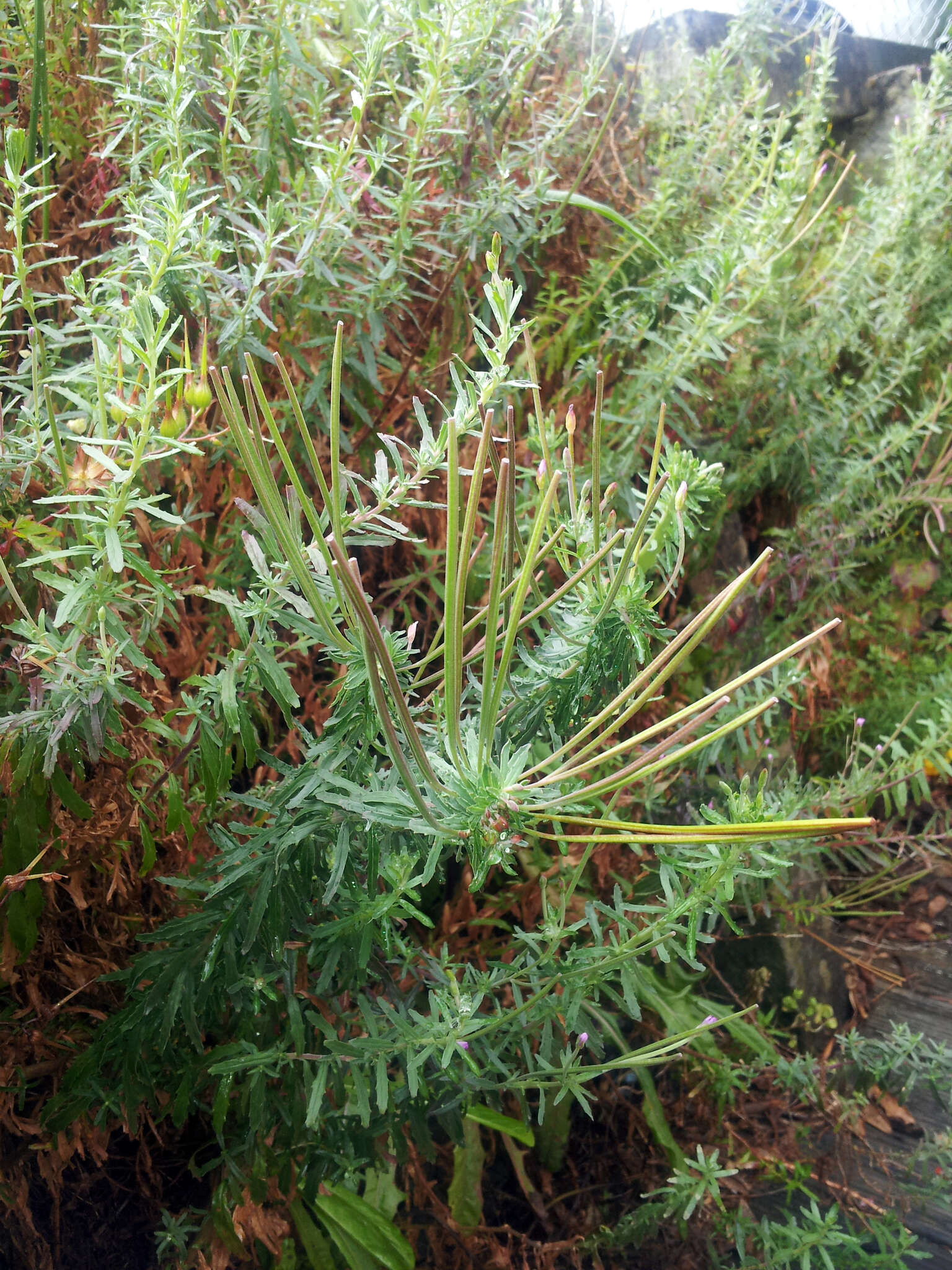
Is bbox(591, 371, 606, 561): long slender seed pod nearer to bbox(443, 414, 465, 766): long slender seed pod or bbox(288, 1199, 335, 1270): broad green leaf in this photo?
bbox(443, 414, 465, 766): long slender seed pod

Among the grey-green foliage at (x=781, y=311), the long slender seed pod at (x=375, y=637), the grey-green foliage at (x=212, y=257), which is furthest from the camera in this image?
the grey-green foliage at (x=781, y=311)

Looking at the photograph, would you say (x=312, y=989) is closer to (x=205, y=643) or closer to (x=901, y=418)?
(x=205, y=643)

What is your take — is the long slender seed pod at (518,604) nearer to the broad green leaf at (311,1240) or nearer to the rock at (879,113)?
the broad green leaf at (311,1240)

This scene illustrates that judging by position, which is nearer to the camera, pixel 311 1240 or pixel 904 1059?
pixel 311 1240

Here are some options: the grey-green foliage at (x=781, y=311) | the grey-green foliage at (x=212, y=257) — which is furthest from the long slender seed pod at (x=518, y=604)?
the grey-green foliage at (x=781, y=311)

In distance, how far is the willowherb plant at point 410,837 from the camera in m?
0.71

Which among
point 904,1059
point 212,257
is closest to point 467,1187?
point 904,1059

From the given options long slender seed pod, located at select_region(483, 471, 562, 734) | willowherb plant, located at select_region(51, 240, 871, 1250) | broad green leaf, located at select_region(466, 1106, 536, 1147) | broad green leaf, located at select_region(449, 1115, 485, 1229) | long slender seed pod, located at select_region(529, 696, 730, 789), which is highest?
long slender seed pod, located at select_region(483, 471, 562, 734)

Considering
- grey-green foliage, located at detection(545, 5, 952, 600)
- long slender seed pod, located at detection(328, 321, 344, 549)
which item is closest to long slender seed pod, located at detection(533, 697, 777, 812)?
long slender seed pod, located at detection(328, 321, 344, 549)

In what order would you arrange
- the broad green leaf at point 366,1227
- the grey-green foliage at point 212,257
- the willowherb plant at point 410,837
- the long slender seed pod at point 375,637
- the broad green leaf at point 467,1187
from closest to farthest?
the long slender seed pod at point 375,637
the willowherb plant at point 410,837
the grey-green foliage at point 212,257
the broad green leaf at point 366,1227
the broad green leaf at point 467,1187

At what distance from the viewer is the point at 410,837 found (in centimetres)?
94

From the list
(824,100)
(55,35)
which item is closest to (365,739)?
(55,35)

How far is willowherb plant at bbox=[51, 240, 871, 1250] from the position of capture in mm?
707

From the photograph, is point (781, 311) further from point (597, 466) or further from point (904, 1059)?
point (904, 1059)
